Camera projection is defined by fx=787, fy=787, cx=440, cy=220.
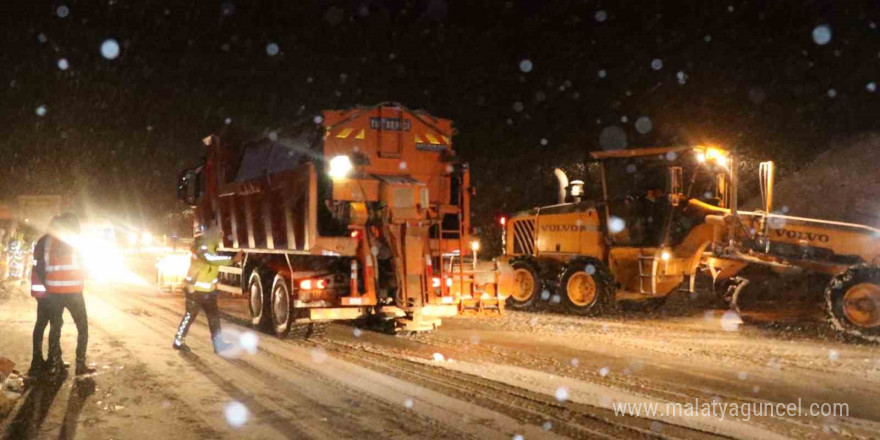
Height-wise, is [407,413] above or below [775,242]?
below

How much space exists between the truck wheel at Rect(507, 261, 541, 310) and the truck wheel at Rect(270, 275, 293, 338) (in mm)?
6116

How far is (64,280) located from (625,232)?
10.2m

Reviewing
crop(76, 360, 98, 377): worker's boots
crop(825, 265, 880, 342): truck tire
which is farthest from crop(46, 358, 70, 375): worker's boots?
crop(825, 265, 880, 342): truck tire

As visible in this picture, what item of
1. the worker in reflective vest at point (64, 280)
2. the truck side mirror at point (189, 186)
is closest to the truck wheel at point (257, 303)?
the truck side mirror at point (189, 186)

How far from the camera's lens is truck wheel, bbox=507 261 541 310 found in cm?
1703

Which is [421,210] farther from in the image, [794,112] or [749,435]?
[794,112]

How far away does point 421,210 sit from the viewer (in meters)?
11.9

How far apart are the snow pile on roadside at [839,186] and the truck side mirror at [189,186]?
14.8 m

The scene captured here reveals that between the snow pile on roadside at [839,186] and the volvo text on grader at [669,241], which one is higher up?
the snow pile on roadside at [839,186]

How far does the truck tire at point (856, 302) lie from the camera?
11.5 meters

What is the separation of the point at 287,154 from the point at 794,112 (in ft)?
61.2

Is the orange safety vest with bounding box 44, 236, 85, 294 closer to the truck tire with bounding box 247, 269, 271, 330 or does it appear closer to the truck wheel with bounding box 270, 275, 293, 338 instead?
the truck wheel with bounding box 270, 275, 293, 338

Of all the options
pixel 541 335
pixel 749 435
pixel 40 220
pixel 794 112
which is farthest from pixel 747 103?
pixel 40 220

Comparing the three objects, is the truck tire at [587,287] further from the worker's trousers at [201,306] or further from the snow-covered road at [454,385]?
the worker's trousers at [201,306]
